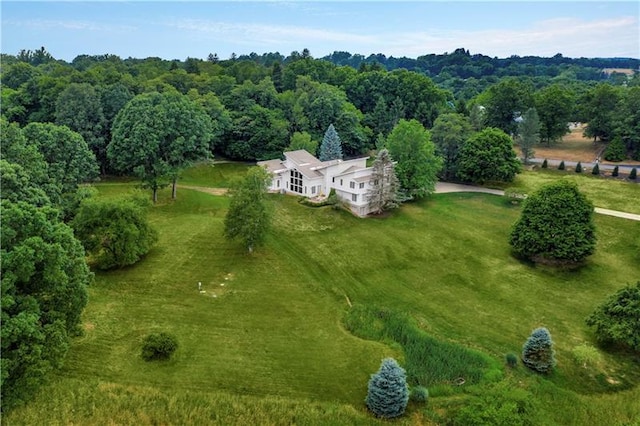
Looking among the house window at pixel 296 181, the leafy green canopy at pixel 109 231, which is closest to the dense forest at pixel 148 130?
the leafy green canopy at pixel 109 231

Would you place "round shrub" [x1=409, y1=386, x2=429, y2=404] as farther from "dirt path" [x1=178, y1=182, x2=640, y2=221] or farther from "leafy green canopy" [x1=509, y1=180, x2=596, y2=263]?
"dirt path" [x1=178, y1=182, x2=640, y2=221]

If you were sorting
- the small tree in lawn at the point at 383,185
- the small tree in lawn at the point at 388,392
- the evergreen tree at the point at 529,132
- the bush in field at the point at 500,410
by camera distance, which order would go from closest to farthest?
the bush in field at the point at 500,410, the small tree in lawn at the point at 388,392, the small tree in lawn at the point at 383,185, the evergreen tree at the point at 529,132

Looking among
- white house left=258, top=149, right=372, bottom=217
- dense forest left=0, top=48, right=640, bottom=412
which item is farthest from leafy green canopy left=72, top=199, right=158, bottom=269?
white house left=258, top=149, right=372, bottom=217

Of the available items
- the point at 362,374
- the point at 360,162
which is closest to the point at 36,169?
the point at 362,374

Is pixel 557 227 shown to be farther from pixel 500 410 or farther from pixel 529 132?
pixel 529 132

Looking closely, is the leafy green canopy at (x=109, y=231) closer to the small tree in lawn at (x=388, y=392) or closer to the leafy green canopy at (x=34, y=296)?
the leafy green canopy at (x=34, y=296)

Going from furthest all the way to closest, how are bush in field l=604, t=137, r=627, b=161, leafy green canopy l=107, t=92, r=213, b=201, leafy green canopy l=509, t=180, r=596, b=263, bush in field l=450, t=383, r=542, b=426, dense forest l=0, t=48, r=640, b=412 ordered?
bush in field l=604, t=137, r=627, b=161
leafy green canopy l=107, t=92, r=213, b=201
leafy green canopy l=509, t=180, r=596, b=263
bush in field l=450, t=383, r=542, b=426
dense forest l=0, t=48, r=640, b=412
